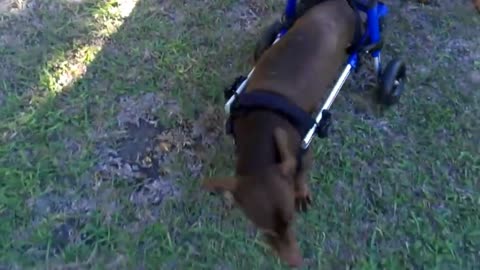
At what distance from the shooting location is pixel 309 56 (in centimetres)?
251

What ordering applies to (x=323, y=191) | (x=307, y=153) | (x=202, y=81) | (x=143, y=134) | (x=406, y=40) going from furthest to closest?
(x=406, y=40), (x=202, y=81), (x=143, y=134), (x=323, y=191), (x=307, y=153)

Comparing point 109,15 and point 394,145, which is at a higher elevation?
point 109,15

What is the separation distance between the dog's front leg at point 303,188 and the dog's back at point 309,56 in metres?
0.19

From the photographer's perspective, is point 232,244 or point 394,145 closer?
point 232,244

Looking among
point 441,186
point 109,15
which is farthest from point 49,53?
point 441,186

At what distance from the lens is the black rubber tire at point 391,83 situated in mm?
2844

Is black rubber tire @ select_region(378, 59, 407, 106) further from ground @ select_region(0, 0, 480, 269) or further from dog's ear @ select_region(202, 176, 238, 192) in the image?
dog's ear @ select_region(202, 176, 238, 192)

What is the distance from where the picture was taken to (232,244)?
2504 mm

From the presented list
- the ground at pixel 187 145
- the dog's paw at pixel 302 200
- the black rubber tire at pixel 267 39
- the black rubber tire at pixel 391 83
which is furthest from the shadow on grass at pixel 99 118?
the black rubber tire at pixel 391 83

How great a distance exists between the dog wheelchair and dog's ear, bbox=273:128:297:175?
0.21 meters

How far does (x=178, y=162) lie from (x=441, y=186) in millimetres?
1086

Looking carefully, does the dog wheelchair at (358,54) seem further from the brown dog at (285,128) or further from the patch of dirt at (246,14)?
the patch of dirt at (246,14)

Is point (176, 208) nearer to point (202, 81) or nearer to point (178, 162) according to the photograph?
point (178, 162)

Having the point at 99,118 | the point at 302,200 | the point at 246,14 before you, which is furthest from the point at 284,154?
the point at 246,14
